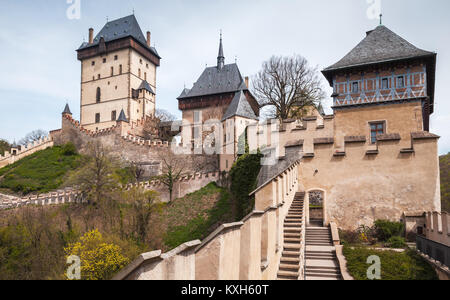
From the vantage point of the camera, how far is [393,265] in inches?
394

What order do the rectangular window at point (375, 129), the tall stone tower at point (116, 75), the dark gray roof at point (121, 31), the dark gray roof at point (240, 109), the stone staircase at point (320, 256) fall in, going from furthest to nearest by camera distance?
the dark gray roof at point (121, 31) → the tall stone tower at point (116, 75) → the dark gray roof at point (240, 109) → the rectangular window at point (375, 129) → the stone staircase at point (320, 256)

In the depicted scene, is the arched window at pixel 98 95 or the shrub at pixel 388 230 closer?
the shrub at pixel 388 230

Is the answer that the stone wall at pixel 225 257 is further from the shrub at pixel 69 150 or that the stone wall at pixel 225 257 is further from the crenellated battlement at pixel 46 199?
the shrub at pixel 69 150

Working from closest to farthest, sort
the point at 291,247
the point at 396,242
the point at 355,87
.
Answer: the point at 291,247 → the point at 396,242 → the point at 355,87

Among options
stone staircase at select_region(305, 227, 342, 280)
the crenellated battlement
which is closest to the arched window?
the crenellated battlement

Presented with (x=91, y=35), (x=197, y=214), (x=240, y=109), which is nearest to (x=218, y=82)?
(x=240, y=109)

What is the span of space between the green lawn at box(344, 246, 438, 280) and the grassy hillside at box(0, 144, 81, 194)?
34803mm

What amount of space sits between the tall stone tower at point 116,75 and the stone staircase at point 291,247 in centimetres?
4392

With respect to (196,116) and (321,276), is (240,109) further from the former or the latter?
(321,276)

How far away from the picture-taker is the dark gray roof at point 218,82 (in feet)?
137

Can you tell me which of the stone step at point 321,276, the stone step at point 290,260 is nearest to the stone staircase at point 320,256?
the stone step at point 321,276

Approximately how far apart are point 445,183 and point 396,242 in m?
27.4

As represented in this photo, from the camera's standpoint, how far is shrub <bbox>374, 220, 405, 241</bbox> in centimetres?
1395

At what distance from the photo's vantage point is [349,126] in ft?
66.2
